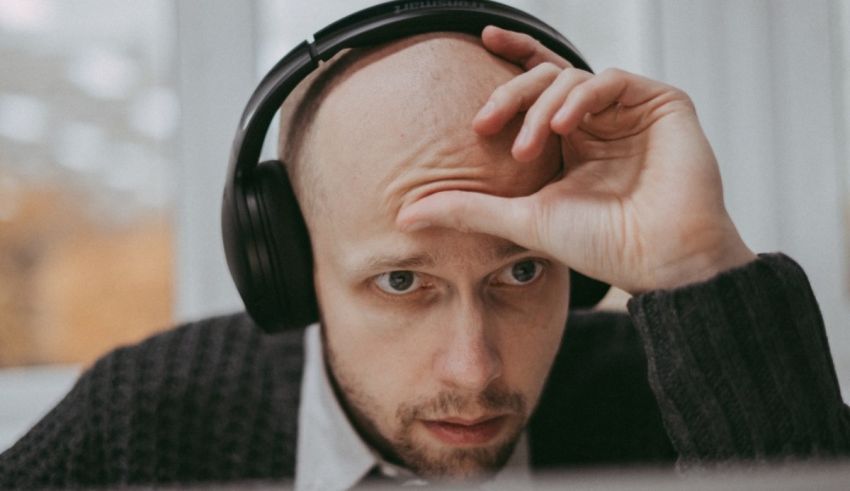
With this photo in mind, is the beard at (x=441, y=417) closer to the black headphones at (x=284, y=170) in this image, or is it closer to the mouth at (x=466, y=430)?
the mouth at (x=466, y=430)

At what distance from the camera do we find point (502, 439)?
2.90 ft

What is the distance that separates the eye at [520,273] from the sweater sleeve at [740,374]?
0.60 feet

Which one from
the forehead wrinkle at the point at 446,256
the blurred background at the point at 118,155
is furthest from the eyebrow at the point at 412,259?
the blurred background at the point at 118,155

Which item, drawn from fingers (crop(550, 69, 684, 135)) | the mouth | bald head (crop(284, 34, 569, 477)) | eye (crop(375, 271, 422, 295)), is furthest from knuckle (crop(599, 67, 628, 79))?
the mouth

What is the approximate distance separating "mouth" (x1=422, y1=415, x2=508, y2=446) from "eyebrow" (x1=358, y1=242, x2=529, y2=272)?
8.2 inches

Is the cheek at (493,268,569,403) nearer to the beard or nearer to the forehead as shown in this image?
the beard

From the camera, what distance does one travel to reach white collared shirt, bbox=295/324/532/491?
1000 millimetres

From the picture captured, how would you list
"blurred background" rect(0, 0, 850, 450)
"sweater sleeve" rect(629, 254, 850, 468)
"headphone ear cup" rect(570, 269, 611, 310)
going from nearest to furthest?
"sweater sleeve" rect(629, 254, 850, 468)
"headphone ear cup" rect(570, 269, 611, 310)
"blurred background" rect(0, 0, 850, 450)

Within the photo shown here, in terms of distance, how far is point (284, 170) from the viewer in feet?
2.80

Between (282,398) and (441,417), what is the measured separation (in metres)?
0.32

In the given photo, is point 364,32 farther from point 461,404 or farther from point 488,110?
point 461,404

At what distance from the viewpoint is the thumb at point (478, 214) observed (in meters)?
0.76

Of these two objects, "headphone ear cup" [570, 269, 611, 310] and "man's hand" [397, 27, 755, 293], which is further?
"headphone ear cup" [570, 269, 611, 310]

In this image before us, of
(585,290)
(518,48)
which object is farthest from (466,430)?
(518,48)
